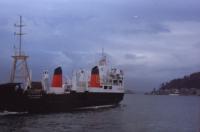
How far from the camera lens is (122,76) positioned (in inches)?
3356

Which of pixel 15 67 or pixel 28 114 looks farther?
pixel 15 67

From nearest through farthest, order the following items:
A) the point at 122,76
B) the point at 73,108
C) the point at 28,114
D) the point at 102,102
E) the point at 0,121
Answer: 1. the point at 0,121
2. the point at 28,114
3. the point at 73,108
4. the point at 102,102
5. the point at 122,76

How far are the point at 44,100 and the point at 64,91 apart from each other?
987 cm

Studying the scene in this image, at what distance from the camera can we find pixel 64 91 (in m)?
72.0

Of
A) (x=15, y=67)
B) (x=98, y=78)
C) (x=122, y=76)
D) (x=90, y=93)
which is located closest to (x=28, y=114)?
(x=15, y=67)

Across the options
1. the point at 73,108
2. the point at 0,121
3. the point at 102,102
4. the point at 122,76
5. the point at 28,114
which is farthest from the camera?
the point at 122,76

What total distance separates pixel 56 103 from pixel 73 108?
17.4 ft

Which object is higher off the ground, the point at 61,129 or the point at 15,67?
the point at 15,67

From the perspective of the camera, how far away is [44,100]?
62375 millimetres

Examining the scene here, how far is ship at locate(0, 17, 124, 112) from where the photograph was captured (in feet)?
192

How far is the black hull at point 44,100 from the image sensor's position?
190 ft

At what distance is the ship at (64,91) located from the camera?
58.5m

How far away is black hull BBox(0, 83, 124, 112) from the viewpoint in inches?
2277

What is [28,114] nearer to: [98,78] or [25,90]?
[25,90]
